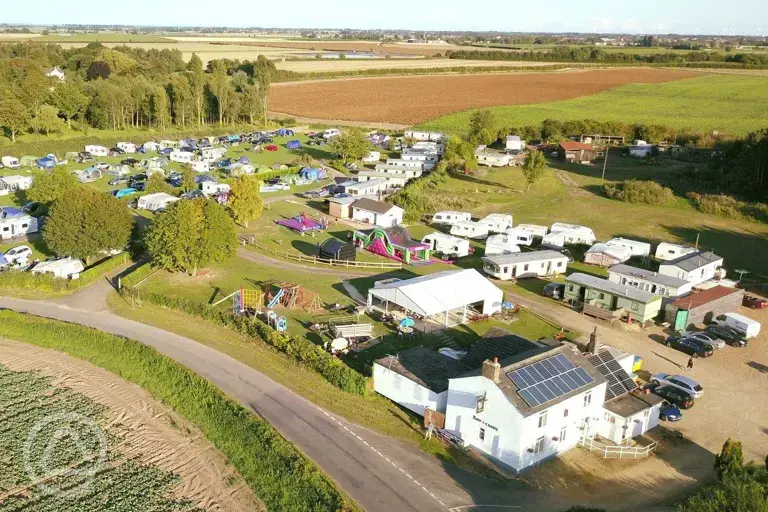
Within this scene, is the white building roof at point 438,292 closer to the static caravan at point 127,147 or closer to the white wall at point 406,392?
the white wall at point 406,392

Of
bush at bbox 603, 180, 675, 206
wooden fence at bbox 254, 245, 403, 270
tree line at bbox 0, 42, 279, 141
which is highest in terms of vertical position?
tree line at bbox 0, 42, 279, 141

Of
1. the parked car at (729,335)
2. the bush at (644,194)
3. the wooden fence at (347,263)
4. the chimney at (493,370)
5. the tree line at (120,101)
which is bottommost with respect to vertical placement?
the wooden fence at (347,263)

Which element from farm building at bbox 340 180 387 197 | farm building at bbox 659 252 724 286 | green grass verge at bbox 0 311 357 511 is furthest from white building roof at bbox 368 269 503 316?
farm building at bbox 340 180 387 197

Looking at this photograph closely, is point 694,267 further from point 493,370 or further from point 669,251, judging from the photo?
point 493,370

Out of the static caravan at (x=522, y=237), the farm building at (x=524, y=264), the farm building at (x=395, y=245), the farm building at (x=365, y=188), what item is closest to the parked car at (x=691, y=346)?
the farm building at (x=524, y=264)

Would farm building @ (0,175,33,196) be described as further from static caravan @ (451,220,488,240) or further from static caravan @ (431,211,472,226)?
static caravan @ (451,220,488,240)
